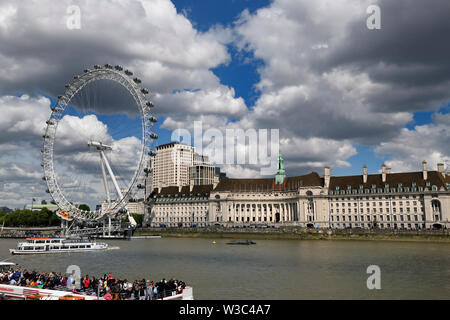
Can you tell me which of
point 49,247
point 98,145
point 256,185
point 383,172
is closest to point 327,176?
point 383,172

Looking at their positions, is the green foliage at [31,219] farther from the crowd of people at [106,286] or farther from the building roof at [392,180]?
the crowd of people at [106,286]

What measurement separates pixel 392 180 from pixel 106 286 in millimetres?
93537

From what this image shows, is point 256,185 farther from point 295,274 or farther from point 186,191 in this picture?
point 295,274

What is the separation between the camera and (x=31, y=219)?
13675 cm

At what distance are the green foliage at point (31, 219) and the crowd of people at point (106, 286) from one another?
401ft

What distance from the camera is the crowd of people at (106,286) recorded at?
72.8 feet

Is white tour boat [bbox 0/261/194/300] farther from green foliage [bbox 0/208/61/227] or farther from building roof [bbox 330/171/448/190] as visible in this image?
green foliage [bbox 0/208/61/227]

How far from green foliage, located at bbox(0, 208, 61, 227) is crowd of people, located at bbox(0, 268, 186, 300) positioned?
401ft

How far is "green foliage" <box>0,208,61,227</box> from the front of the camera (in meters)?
137

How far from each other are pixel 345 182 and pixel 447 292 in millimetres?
86418

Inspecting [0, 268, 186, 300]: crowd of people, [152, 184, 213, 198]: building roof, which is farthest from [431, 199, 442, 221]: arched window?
[0, 268, 186, 300]: crowd of people

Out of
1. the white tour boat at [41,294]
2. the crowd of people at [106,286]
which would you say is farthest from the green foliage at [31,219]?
the white tour boat at [41,294]

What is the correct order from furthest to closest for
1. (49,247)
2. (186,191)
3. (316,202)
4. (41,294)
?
(186,191) → (316,202) → (49,247) → (41,294)
